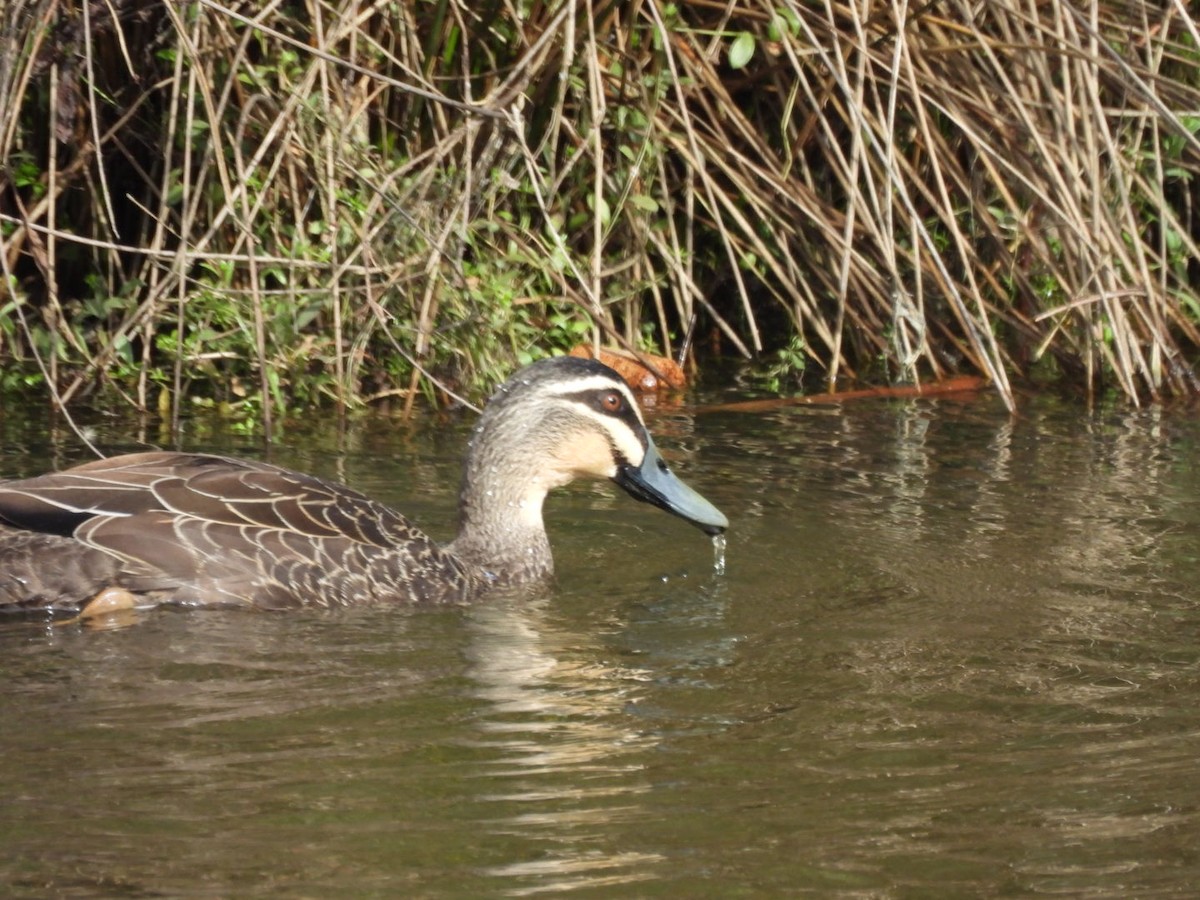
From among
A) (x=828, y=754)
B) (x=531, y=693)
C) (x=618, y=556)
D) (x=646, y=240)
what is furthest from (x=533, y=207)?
(x=828, y=754)

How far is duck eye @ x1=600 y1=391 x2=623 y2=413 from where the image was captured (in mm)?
6793

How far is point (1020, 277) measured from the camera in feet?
33.6

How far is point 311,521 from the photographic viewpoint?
6.35m

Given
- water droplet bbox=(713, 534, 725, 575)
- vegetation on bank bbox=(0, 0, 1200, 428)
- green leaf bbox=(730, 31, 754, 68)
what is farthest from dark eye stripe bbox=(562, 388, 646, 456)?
green leaf bbox=(730, 31, 754, 68)

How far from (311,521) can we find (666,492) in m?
1.26

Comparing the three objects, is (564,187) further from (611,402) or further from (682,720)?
(682,720)

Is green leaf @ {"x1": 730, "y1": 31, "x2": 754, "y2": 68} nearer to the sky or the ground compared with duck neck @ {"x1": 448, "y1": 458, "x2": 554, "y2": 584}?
nearer to the sky

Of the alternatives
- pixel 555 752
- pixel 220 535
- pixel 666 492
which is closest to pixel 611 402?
pixel 666 492

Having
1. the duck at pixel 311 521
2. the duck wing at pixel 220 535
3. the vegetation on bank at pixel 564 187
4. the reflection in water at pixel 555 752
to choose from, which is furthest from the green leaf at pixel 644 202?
the reflection in water at pixel 555 752

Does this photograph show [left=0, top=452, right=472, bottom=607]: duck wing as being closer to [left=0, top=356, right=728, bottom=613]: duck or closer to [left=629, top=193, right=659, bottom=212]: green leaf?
[left=0, top=356, right=728, bottom=613]: duck

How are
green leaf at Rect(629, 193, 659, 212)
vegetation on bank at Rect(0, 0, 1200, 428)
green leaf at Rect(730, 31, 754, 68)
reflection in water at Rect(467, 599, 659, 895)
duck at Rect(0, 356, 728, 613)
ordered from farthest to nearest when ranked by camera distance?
green leaf at Rect(629, 193, 659, 212)
green leaf at Rect(730, 31, 754, 68)
vegetation on bank at Rect(0, 0, 1200, 428)
duck at Rect(0, 356, 728, 613)
reflection in water at Rect(467, 599, 659, 895)

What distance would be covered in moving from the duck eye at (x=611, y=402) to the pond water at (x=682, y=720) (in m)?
0.56

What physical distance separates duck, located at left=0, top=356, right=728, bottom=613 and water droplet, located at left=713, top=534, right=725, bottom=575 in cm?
11

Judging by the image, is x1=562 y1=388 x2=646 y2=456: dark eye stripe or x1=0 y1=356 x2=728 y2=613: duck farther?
x1=562 y1=388 x2=646 y2=456: dark eye stripe
